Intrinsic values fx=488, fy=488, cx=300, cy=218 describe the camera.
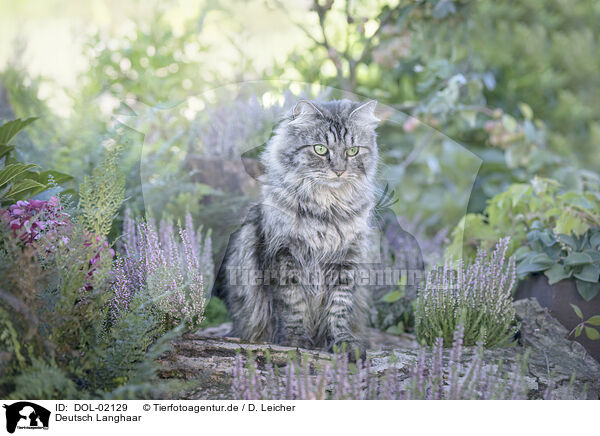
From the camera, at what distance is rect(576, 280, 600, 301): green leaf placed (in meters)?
1.91

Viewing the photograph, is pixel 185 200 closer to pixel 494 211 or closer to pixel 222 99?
pixel 222 99

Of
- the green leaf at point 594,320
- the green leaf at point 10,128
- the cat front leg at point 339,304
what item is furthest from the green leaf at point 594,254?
the green leaf at point 10,128

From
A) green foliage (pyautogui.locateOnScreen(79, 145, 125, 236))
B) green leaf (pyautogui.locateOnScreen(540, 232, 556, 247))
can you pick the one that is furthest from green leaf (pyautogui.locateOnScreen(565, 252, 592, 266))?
green foliage (pyautogui.locateOnScreen(79, 145, 125, 236))

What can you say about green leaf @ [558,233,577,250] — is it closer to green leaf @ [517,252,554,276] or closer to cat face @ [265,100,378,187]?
green leaf @ [517,252,554,276]

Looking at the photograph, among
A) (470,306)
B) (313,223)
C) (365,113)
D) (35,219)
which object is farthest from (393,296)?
(35,219)

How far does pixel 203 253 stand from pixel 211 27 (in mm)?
2253

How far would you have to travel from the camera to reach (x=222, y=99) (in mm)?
2189

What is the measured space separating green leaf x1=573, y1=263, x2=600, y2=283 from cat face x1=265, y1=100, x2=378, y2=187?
0.96 m

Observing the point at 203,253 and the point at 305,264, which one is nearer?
the point at 305,264

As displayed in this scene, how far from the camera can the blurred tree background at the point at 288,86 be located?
2260mm

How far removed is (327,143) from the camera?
1.71m
